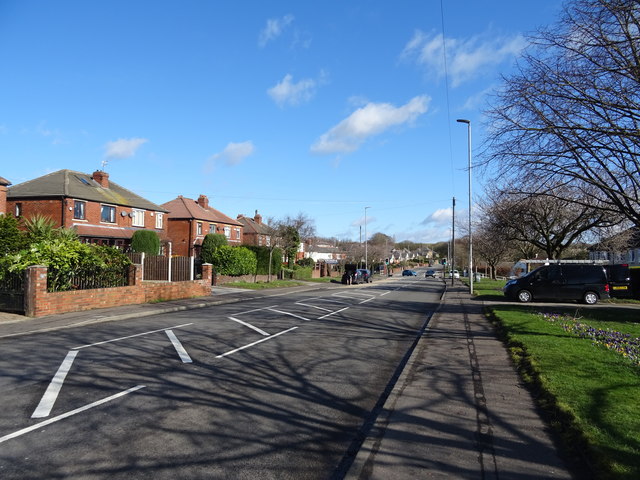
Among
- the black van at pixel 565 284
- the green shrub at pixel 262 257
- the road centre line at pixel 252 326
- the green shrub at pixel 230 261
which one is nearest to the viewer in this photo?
the road centre line at pixel 252 326

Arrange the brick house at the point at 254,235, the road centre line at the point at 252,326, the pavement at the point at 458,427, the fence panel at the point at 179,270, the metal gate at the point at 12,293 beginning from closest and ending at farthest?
the pavement at the point at 458,427, the road centre line at the point at 252,326, the metal gate at the point at 12,293, the fence panel at the point at 179,270, the brick house at the point at 254,235

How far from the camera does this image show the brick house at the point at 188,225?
161ft

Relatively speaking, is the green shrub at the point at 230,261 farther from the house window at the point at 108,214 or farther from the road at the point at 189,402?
the road at the point at 189,402

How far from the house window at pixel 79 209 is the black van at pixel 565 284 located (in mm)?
29602

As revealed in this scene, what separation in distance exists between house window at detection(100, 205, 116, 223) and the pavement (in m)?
33.2

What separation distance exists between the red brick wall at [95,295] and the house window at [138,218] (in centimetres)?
1929

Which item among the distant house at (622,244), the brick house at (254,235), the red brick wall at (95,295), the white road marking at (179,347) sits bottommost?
the white road marking at (179,347)

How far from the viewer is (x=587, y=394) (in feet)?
19.9

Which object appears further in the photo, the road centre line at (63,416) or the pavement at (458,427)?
the road centre line at (63,416)

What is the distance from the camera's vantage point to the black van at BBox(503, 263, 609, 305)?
21812 millimetres

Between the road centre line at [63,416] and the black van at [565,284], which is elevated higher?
the black van at [565,284]

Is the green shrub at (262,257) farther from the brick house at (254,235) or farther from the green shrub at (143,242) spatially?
the brick house at (254,235)

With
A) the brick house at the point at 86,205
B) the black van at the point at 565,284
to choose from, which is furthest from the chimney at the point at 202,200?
the black van at the point at 565,284

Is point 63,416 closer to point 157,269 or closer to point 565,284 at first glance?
point 157,269
